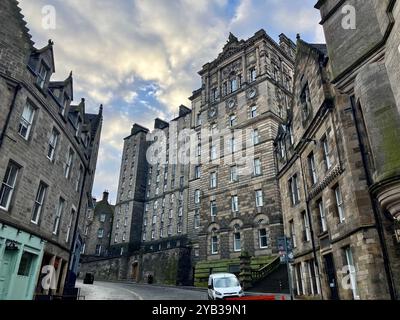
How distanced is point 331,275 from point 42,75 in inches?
734

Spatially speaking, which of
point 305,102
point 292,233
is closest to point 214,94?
point 305,102

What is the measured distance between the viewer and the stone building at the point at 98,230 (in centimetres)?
6106

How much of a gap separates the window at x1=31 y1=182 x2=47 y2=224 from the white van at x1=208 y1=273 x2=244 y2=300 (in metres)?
10.4

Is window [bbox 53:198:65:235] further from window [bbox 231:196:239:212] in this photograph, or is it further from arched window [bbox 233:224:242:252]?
window [bbox 231:196:239:212]

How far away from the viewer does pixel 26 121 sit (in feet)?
46.4

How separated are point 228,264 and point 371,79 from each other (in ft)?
84.1

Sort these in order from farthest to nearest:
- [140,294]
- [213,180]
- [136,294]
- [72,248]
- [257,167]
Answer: [213,180] < [257,167] < [140,294] < [136,294] < [72,248]

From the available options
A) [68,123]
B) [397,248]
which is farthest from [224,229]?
[397,248]

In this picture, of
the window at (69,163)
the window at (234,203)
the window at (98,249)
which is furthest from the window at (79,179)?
the window at (98,249)

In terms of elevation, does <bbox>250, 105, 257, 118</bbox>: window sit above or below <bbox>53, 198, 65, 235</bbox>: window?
above

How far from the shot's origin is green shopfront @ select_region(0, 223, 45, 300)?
1224 centimetres

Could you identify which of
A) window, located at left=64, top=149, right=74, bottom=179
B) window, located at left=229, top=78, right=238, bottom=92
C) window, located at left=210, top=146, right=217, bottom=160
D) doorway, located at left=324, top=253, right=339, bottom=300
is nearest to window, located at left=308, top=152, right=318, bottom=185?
doorway, located at left=324, top=253, right=339, bottom=300

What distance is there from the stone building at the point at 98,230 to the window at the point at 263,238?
128 feet

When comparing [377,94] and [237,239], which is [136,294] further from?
[377,94]
